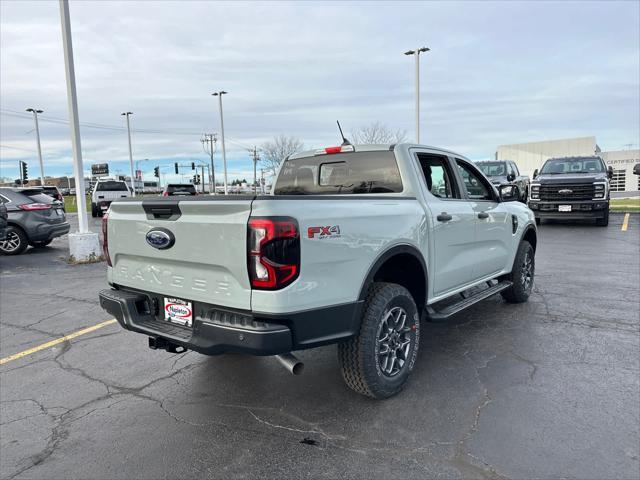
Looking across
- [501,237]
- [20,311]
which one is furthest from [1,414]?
[501,237]

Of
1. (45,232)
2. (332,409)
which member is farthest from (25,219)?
(332,409)

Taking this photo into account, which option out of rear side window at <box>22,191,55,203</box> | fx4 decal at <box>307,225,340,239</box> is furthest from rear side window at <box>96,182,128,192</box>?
fx4 decal at <box>307,225,340,239</box>

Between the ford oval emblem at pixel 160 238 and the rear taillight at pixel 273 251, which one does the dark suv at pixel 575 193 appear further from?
the ford oval emblem at pixel 160 238

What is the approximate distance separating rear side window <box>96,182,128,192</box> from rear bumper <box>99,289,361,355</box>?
23.6 meters

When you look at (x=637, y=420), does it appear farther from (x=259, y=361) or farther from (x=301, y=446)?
(x=259, y=361)

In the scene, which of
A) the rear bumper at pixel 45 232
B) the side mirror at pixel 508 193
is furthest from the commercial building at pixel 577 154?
the side mirror at pixel 508 193

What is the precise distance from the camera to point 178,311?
→ 3.15 m

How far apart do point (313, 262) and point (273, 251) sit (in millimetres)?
268

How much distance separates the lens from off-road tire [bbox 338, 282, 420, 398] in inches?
126

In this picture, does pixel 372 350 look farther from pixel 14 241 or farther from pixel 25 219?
pixel 14 241

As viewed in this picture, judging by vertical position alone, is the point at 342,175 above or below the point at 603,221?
above

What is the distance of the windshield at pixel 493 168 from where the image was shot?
696 inches

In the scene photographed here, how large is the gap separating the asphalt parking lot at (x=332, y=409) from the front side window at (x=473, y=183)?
140 cm

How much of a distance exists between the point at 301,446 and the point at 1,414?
2.23m
